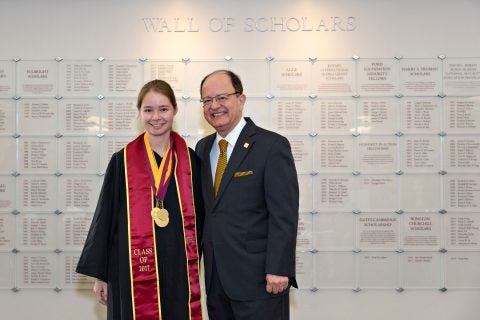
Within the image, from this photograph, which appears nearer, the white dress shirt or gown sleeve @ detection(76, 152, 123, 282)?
gown sleeve @ detection(76, 152, 123, 282)

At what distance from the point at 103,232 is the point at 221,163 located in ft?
1.77

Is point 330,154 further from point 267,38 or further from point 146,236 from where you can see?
point 146,236

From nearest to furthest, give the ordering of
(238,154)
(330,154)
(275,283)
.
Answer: (275,283), (238,154), (330,154)

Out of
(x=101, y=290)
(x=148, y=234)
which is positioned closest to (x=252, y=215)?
(x=148, y=234)

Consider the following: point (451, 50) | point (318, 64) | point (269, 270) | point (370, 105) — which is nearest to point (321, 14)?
point (318, 64)

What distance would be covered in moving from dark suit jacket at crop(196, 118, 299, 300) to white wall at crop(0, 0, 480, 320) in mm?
1178

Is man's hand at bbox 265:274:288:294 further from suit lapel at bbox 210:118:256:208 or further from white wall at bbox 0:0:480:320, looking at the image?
white wall at bbox 0:0:480:320

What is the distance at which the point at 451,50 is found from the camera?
281 cm

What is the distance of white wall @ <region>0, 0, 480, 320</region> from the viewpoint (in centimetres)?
281

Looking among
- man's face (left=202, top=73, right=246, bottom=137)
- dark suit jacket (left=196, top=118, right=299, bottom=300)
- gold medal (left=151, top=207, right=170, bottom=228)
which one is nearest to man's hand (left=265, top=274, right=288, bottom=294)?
dark suit jacket (left=196, top=118, right=299, bottom=300)

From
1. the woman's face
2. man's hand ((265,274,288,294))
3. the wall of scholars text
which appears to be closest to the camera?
man's hand ((265,274,288,294))

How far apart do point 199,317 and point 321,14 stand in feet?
6.35

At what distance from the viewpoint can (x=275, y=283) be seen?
1703 millimetres

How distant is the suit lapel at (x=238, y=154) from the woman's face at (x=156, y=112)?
297 millimetres
